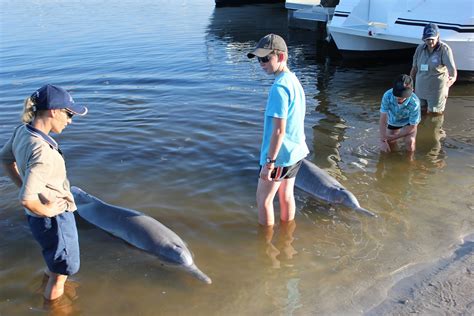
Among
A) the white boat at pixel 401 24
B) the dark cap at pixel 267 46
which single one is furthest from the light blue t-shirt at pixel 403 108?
the white boat at pixel 401 24

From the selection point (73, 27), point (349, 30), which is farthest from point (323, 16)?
point (73, 27)

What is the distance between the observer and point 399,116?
8.62m

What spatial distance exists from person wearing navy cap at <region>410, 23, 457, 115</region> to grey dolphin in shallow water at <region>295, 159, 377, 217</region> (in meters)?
4.35

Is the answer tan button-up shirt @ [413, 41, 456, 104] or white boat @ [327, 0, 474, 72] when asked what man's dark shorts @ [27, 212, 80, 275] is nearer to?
tan button-up shirt @ [413, 41, 456, 104]

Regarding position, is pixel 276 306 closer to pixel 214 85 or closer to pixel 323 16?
pixel 214 85

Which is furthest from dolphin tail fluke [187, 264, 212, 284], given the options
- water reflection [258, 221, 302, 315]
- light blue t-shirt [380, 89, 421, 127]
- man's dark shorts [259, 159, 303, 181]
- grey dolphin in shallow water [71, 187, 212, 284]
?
light blue t-shirt [380, 89, 421, 127]

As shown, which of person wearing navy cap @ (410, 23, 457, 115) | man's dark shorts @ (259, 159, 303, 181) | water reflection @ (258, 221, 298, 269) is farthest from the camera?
person wearing navy cap @ (410, 23, 457, 115)

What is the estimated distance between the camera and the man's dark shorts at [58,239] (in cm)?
421

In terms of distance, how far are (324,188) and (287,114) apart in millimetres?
2379

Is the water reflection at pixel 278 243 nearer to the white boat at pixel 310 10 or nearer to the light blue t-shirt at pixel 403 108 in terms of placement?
the light blue t-shirt at pixel 403 108

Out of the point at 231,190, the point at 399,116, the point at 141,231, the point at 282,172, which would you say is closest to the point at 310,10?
the point at 399,116

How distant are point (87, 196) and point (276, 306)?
3397 millimetres

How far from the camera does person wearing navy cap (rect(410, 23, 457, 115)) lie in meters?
9.97

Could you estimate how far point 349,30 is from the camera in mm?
16641
